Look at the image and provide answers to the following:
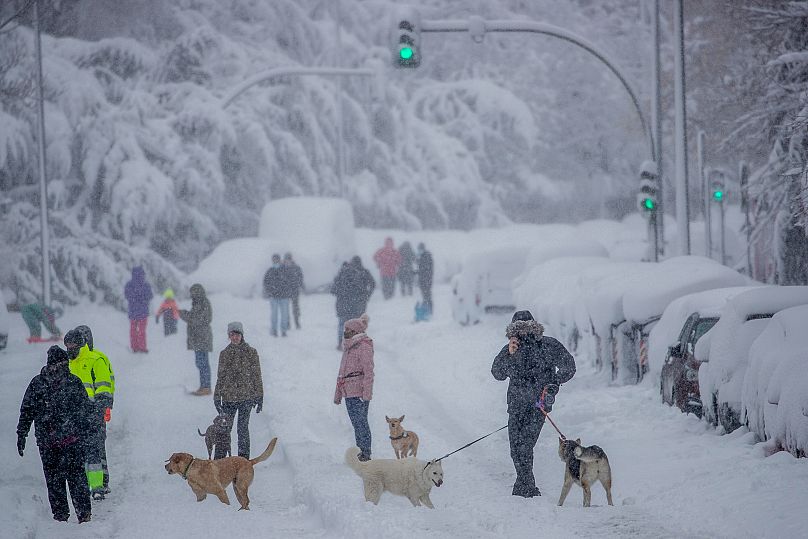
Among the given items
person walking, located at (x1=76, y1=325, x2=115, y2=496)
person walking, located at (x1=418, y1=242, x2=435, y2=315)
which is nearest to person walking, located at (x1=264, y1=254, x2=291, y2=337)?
person walking, located at (x1=418, y1=242, x2=435, y2=315)

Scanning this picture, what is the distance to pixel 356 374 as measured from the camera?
1075cm

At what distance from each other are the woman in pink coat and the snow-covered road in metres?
0.60

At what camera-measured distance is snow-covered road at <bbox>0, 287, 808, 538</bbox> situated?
26.3 ft

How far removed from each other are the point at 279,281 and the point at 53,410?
1290 centimetres

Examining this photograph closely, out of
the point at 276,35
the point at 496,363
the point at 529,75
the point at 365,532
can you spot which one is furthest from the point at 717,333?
the point at 529,75

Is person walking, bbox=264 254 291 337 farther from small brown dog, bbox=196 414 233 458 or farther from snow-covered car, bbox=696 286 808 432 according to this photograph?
snow-covered car, bbox=696 286 808 432

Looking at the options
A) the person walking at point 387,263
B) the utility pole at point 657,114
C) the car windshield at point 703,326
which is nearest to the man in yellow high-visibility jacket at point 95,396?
the car windshield at point 703,326

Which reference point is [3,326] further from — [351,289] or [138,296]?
[351,289]

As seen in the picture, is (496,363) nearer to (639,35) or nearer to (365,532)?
(365,532)

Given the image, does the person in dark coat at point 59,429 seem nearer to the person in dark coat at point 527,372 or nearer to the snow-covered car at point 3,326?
the person in dark coat at point 527,372

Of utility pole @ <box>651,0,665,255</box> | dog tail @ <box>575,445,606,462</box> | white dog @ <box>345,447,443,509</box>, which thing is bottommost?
white dog @ <box>345,447,443,509</box>

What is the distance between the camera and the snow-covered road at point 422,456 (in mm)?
8023

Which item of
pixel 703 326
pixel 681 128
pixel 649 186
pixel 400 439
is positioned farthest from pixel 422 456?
pixel 681 128

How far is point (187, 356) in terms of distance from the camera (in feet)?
63.6
